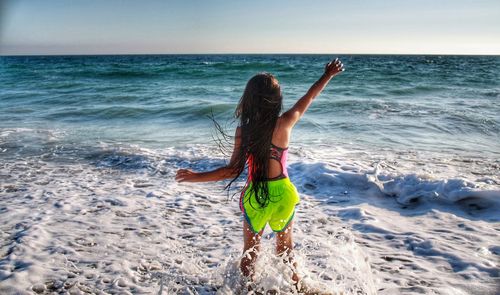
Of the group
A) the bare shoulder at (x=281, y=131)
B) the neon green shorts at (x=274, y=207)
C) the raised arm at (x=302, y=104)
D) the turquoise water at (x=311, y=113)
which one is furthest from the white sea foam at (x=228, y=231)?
the turquoise water at (x=311, y=113)

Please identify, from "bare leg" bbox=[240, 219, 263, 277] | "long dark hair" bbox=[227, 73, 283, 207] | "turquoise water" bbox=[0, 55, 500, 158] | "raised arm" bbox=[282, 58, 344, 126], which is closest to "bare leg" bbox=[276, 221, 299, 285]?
"bare leg" bbox=[240, 219, 263, 277]

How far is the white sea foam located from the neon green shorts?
0.41 m

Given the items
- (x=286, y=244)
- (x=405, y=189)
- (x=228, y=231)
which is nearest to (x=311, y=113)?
(x=405, y=189)

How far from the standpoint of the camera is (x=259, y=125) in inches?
99.3

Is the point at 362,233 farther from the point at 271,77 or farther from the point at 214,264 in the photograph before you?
the point at 271,77

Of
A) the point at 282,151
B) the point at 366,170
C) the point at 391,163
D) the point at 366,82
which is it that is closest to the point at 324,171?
the point at 366,170

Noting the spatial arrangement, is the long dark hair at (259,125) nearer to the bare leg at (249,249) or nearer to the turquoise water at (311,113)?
the bare leg at (249,249)

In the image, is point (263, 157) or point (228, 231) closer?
point (263, 157)

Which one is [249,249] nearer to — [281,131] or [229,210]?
[281,131]

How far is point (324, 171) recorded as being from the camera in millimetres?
6004

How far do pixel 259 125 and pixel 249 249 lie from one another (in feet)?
3.04

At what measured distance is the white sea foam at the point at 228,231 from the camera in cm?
320

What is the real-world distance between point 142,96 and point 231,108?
5090 mm

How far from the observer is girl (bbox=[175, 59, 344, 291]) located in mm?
2518
